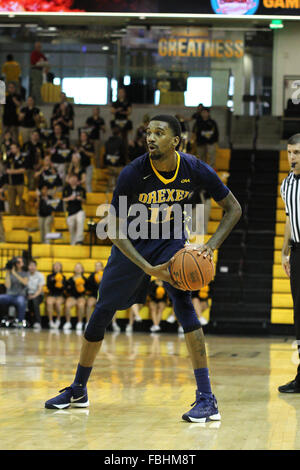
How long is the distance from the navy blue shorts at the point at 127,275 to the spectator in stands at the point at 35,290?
877 cm

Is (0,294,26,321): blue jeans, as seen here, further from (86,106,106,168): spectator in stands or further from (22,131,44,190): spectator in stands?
(86,106,106,168): spectator in stands

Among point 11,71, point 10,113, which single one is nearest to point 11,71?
point 11,71

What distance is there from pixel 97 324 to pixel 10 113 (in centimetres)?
1337

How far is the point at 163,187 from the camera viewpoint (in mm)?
5258

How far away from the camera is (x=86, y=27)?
19766 millimetres

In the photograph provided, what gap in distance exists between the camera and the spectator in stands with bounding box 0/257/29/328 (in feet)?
45.1

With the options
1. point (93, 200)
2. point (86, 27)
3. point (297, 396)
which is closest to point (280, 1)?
point (93, 200)

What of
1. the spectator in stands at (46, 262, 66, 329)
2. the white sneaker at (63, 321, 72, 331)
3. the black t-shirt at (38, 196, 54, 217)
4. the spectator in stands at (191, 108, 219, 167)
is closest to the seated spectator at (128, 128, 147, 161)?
the spectator in stands at (191, 108, 219, 167)

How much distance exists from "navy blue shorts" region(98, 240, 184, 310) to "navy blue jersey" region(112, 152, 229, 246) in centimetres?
6

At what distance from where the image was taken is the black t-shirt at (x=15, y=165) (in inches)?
669

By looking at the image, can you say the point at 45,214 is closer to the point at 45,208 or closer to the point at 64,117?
the point at 45,208

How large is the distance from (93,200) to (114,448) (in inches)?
524

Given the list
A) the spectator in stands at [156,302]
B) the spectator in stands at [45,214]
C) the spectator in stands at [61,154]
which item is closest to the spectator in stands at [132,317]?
the spectator in stands at [156,302]
